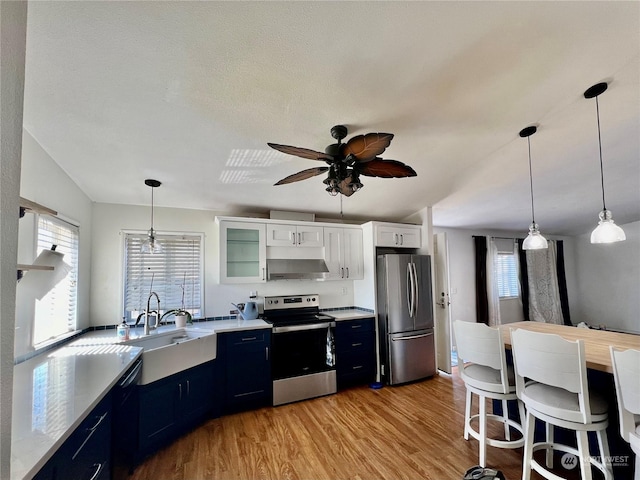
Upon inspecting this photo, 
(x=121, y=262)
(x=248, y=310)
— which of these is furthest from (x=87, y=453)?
(x=121, y=262)

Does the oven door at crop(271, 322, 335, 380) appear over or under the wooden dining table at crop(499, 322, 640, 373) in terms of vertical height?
under

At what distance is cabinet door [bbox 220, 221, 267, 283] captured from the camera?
11.5ft

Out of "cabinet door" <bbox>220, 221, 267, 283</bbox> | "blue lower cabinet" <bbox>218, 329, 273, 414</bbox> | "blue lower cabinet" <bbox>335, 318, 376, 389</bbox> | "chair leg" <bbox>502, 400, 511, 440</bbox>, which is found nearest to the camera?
"chair leg" <bbox>502, 400, 511, 440</bbox>

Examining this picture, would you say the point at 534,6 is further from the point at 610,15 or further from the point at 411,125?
the point at 411,125

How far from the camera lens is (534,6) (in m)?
1.55

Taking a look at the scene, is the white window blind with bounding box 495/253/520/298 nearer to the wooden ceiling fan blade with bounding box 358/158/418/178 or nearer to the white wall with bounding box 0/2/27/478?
the wooden ceiling fan blade with bounding box 358/158/418/178

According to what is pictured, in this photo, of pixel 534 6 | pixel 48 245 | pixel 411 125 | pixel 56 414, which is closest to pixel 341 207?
pixel 411 125

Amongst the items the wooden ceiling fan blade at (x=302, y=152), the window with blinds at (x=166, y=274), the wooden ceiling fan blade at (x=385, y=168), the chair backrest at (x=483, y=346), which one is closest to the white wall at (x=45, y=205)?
the window with blinds at (x=166, y=274)

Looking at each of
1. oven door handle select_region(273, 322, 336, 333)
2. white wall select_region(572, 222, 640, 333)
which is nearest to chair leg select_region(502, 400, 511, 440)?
oven door handle select_region(273, 322, 336, 333)

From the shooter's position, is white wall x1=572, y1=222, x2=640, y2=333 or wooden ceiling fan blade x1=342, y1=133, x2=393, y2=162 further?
white wall x1=572, y1=222, x2=640, y2=333

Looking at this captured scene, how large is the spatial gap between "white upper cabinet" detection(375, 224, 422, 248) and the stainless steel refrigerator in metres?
0.26

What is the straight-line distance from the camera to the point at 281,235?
3.76 metres

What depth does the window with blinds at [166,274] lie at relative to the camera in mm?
3299

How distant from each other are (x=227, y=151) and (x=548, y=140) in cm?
320
